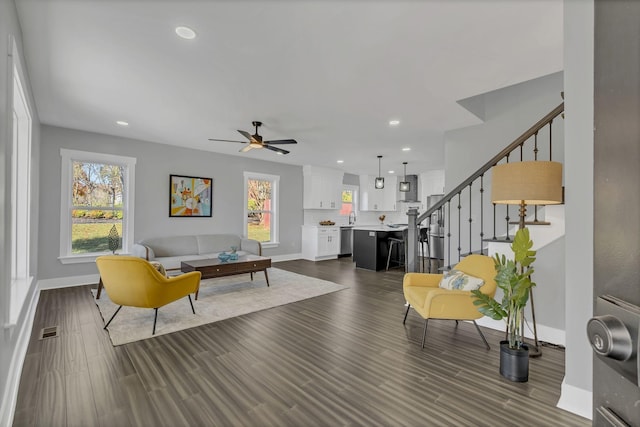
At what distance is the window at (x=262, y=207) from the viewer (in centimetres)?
733

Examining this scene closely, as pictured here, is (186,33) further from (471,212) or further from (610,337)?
(471,212)

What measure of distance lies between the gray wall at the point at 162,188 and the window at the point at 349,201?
5.91 ft

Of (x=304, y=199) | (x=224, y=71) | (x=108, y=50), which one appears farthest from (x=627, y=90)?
(x=304, y=199)

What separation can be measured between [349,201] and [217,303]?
6.34 metres

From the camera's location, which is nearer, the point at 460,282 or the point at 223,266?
the point at 460,282

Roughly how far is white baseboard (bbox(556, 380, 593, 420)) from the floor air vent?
4.28 m

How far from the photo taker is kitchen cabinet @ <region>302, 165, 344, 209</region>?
8172mm

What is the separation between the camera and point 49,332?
307cm

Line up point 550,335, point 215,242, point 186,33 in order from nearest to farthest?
point 186,33 → point 550,335 → point 215,242

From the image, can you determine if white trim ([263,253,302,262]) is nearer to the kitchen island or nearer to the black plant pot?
the kitchen island

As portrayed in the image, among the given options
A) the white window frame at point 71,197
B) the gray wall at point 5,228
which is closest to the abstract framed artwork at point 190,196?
the white window frame at point 71,197

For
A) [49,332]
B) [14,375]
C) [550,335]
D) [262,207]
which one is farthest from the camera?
[262,207]

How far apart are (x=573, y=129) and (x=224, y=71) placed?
2832 mm

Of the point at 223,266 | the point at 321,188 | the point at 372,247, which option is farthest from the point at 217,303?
the point at 321,188
